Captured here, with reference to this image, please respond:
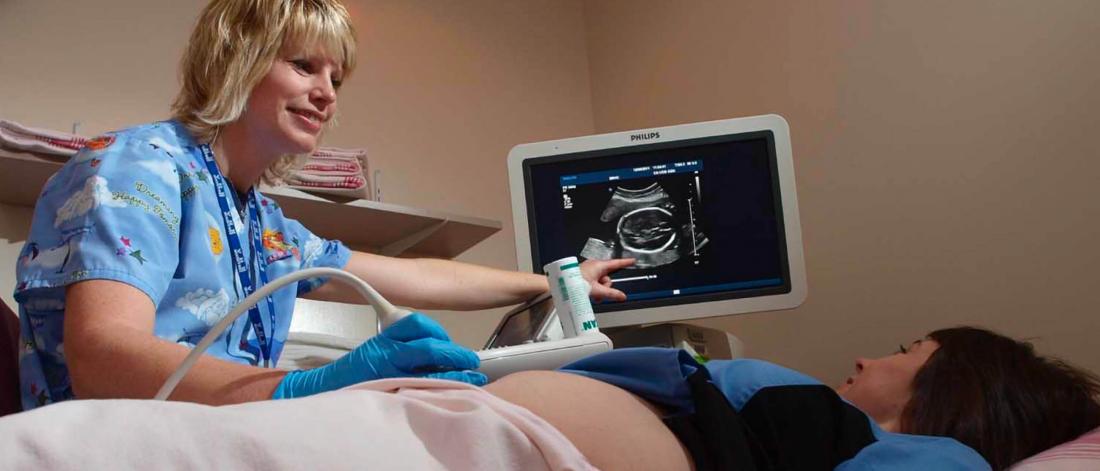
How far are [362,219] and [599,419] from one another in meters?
1.56

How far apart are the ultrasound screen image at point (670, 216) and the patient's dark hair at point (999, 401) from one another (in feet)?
1.90

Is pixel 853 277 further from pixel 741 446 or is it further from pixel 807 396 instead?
pixel 741 446

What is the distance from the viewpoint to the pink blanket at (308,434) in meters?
0.62

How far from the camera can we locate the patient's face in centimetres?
147

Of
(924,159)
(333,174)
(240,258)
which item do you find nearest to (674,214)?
(924,159)

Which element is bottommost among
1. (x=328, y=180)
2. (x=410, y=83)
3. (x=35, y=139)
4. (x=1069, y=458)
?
(x=1069, y=458)

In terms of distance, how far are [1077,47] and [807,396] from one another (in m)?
1.31

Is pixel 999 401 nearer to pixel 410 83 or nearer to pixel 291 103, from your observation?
pixel 291 103

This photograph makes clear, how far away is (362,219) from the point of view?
7.95 ft

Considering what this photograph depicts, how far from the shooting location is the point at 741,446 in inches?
39.5

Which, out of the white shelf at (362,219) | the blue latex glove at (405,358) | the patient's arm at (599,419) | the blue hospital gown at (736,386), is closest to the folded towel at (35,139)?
the white shelf at (362,219)

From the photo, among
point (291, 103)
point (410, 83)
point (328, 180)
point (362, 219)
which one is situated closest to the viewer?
point (291, 103)

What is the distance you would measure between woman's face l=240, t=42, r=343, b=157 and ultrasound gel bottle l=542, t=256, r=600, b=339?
0.46 m

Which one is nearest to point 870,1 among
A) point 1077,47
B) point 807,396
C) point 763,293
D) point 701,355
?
point 1077,47
